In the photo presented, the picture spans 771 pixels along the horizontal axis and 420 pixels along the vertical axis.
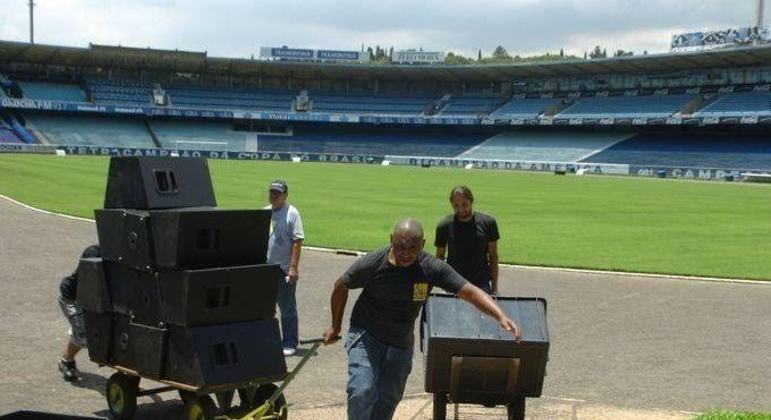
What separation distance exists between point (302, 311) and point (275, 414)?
212 inches

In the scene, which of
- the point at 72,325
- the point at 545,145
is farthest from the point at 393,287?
the point at 545,145

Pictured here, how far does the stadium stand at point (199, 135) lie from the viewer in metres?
88.6

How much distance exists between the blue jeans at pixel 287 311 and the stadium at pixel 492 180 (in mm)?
318

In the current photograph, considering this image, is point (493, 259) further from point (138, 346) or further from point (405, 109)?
point (405, 109)

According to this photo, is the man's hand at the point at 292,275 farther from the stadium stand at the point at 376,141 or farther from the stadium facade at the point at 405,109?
the stadium stand at the point at 376,141

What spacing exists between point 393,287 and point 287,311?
401cm

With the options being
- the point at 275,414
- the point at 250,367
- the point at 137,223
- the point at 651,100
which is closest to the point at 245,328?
the point at 250,367

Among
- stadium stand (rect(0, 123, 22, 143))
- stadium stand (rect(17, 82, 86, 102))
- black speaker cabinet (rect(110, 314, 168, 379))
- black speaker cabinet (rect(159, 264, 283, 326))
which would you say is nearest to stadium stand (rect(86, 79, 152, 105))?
stadium stand (rect(17, 82, 86, 102))

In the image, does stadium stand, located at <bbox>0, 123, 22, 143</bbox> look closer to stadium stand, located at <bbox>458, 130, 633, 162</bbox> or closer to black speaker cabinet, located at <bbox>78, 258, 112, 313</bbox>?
stadium stand, located at <bbox>458, 130, 633, 162</bbox>

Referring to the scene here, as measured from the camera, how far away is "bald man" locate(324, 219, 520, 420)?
18.1 feet

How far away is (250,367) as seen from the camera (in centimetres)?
635

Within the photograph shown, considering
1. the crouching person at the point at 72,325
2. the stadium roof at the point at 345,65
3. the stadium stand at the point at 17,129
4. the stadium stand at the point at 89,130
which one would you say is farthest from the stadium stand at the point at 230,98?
the crouching person at the point at 72,325

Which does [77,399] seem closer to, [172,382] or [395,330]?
[172,382]

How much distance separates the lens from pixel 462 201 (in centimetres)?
800
